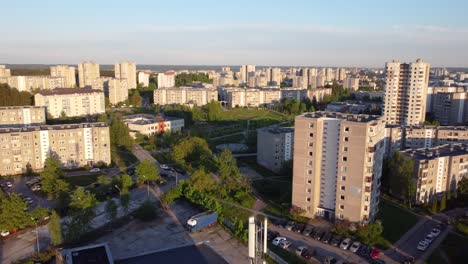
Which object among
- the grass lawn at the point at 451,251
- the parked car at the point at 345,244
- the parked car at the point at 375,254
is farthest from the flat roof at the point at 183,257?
the grass lawn at the point at 451,251

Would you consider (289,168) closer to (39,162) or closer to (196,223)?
(196,223)

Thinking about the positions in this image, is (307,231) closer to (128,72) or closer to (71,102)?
(71,102)

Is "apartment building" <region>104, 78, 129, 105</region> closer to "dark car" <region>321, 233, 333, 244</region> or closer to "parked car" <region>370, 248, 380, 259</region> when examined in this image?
"dark car" <region>321, 233, 333, 244</region>

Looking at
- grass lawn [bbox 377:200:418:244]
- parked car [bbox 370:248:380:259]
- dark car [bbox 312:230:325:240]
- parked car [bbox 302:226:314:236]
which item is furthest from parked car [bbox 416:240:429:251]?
parked car [bbox 302:226:314:236]

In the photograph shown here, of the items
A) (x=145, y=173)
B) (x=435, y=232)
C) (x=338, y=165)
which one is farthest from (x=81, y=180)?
(x=435, y=232)

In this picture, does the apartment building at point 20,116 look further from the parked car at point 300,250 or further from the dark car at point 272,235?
the parked car at point 300,250

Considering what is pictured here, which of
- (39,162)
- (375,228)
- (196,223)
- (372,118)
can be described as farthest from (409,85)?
(39,162)
